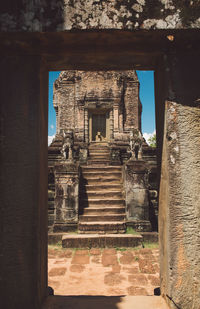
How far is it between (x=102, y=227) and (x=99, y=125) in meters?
8.56

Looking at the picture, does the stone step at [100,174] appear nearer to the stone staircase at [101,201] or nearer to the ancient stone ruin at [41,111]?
the stone staircase at [101,201]

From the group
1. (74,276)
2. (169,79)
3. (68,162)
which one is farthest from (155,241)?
(169,79)

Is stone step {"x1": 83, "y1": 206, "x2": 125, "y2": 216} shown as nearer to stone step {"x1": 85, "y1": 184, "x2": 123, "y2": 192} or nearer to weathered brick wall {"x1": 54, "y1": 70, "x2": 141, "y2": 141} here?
stone step {"x1": 85, "y1": 184, "x2": 123, "y2": 192}

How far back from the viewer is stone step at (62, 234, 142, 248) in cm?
555

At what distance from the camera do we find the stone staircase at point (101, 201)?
20.1ft

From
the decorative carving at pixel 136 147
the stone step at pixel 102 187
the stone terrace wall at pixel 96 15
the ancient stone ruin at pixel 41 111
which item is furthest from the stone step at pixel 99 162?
the stone terrace wall at pixel 96 15

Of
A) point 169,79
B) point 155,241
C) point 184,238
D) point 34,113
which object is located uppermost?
point 169,79

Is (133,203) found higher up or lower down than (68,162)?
lower down

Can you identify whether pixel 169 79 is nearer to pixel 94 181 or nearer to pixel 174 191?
pixel 174 191

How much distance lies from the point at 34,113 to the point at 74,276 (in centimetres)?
316

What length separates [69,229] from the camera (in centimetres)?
638

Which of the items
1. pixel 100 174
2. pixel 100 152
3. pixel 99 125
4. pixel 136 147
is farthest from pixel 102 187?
pixel 99 125

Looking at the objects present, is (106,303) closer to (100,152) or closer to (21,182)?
(21,182)

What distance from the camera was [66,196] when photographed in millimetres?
6770
